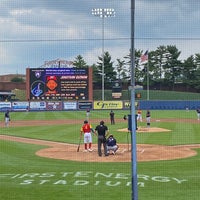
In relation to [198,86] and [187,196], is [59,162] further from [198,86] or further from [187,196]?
[198,86]

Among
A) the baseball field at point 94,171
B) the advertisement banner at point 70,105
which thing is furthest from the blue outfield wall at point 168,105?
the baseball field at point 94,171

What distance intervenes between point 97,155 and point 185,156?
363 centimetres

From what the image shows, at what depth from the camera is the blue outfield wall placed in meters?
51.4

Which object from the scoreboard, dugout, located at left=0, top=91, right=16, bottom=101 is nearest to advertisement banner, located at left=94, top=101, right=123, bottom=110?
the scoreboard

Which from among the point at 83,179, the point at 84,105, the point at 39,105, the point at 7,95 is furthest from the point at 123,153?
the point at 7,95

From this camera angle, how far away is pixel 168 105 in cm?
5238

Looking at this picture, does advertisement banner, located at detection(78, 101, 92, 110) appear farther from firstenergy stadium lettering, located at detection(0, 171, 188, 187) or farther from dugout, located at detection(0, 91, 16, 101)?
firstenergy stadium lettering, located at detection(0, 171, 188, 187)

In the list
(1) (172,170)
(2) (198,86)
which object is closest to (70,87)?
(2) (198,86)

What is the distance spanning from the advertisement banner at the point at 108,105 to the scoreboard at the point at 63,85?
311 inches

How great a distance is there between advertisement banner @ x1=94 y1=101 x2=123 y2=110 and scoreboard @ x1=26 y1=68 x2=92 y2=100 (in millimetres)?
7899

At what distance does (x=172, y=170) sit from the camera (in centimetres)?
1282

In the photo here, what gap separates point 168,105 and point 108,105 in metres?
8.19

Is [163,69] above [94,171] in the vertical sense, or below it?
above

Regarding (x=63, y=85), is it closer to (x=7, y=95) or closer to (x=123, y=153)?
(x=7, y=95)
